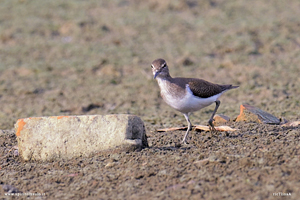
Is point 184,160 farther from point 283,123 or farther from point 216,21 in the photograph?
point 216,21

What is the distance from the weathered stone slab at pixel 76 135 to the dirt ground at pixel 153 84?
139mm

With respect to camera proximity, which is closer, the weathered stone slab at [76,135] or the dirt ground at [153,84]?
the dirt ground at [153,84]

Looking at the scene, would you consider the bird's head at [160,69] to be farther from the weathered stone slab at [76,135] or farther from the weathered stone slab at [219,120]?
the weathered stone slab at [219,120]

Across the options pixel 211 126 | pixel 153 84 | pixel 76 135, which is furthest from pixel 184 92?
pixel 153 84

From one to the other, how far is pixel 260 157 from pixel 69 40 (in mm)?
8229

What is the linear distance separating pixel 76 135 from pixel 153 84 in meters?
4.47

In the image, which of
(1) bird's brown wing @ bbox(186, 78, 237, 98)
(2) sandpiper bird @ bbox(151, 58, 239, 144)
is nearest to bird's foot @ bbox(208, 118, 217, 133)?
(2) sandpiper bird @ bbox(151, 58, 239, 144)

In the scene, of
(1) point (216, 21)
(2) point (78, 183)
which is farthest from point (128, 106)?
(1) point (216, 21)

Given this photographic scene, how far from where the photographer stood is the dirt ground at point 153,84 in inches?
177

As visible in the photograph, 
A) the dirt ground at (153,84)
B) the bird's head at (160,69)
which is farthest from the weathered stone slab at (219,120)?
the bird's head at (160,69)

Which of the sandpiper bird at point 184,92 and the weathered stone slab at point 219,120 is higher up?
the sandpiper bird at point 184,92

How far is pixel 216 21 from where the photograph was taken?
1262cm

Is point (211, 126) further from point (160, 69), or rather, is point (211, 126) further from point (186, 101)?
point (160, 69)

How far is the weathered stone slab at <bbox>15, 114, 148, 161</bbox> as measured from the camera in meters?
5.20
